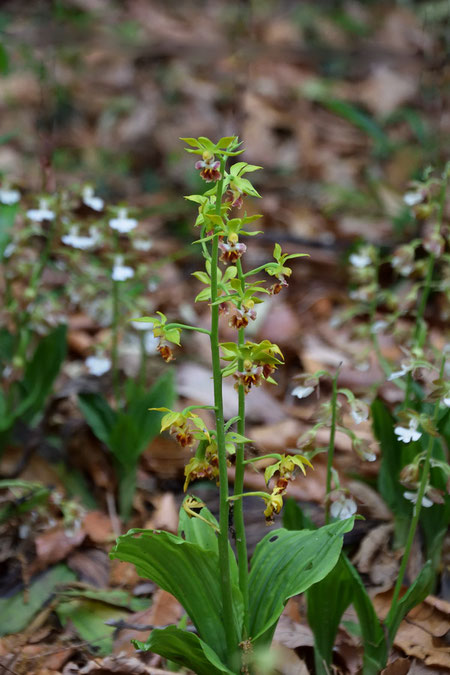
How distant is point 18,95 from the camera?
5.47 meters

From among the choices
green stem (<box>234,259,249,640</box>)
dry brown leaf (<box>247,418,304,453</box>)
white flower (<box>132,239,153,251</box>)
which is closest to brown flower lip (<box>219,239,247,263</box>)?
green stem (<box>234,259,249,640</box>)

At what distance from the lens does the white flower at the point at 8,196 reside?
2.37 metres

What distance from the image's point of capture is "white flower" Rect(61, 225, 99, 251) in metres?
2.23

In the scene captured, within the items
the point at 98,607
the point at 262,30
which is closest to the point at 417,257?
the point at 98,607

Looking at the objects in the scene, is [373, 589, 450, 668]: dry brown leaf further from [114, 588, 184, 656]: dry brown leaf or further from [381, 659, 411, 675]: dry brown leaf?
[114, 588, 184, 656]: dry brown leaf

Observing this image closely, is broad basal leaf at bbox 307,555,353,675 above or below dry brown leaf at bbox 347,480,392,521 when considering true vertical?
below

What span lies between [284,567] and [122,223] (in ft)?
3.92

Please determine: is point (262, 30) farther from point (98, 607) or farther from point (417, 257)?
point (98, 607)

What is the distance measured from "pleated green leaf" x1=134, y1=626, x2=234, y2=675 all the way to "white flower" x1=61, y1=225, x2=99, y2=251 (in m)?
1.27

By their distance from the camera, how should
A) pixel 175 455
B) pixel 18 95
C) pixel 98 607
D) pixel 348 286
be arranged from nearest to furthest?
pixel 98 607 < pixel 175 455 < pixel 348 286 < pixel 18 95

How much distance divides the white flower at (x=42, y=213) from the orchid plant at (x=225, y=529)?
101 cm

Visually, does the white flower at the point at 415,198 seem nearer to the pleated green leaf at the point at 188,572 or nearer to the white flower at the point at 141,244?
the white flower at the point at 141,244

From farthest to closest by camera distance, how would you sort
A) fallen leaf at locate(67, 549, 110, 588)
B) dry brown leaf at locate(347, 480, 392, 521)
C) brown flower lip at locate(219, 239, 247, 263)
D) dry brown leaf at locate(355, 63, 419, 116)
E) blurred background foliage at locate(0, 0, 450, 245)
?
dry brown leaf at locate(355, 63, 419, 116) < blurred background foliage at locate(0, 0, 450, 245) < dry brown leaf at locate(347, 480, 392, 521) < fallen leaf at locate(67, 549, 110, 588) < brown flower lip at locate(219, 239, 247, 263)

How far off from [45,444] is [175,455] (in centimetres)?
46
